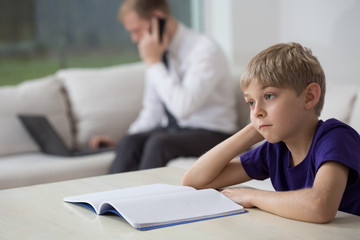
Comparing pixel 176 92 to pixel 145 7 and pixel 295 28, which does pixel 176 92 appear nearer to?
pixel 145 7

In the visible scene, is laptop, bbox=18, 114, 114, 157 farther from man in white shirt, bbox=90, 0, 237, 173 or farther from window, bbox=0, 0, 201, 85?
window, bbox=0, 0, 201, 85

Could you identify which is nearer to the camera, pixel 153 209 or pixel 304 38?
pixel 153 209

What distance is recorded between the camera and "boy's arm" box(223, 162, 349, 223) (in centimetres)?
101

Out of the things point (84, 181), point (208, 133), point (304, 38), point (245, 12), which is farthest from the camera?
point (245, 12)

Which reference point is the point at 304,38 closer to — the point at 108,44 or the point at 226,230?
the point at 108,44

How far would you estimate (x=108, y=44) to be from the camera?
12.7 feet

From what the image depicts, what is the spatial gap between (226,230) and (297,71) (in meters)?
0.37

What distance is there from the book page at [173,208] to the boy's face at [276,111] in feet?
0.57

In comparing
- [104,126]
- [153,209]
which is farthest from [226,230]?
[104,126]

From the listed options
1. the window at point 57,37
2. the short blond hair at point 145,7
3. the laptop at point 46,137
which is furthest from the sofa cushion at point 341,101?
the window at point 57,37

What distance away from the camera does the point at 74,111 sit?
3152 mm

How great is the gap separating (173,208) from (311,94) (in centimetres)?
37

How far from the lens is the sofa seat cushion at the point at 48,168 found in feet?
8.10

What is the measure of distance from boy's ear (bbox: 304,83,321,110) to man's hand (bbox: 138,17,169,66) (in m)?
1.63
